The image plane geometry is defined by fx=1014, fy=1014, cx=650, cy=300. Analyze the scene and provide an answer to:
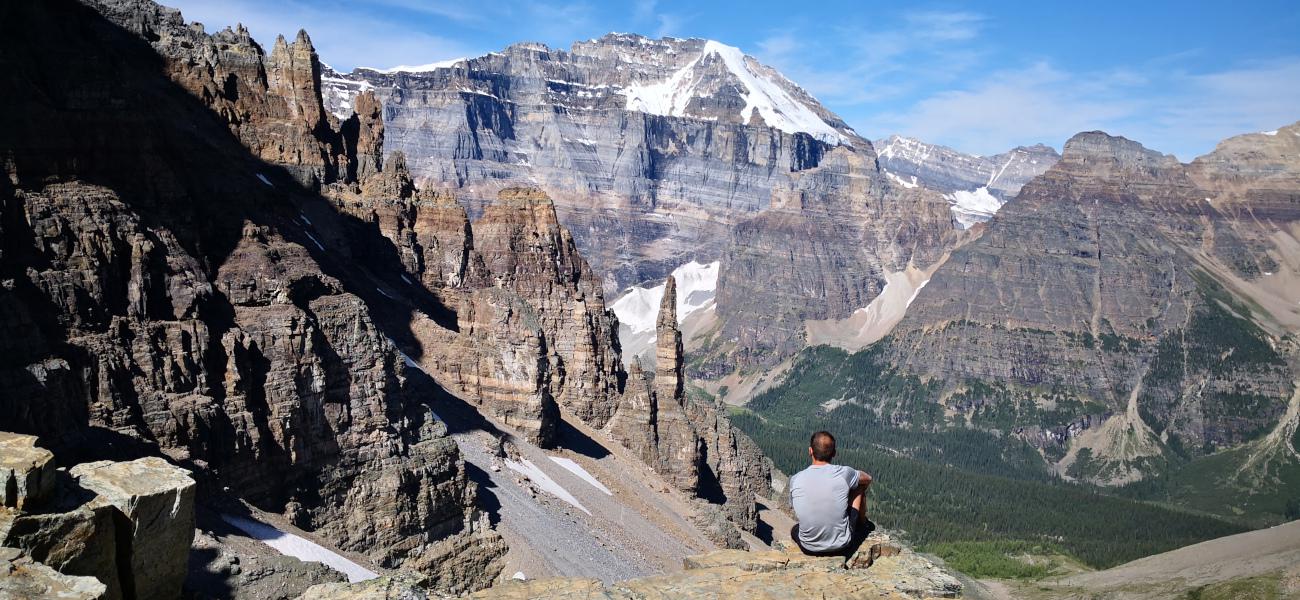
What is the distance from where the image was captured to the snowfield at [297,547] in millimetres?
43562

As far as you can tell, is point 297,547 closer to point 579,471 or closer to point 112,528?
point 112,528

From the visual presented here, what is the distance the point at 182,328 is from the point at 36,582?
99.2ft

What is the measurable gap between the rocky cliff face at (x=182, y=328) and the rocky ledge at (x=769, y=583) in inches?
791

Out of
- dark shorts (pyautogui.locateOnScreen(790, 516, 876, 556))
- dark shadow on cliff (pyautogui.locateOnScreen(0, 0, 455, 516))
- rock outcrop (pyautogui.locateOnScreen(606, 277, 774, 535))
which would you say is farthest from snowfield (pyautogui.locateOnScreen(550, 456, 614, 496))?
dark shorts (pyautogui.locateOnScreen(790, 516, 876, 556))

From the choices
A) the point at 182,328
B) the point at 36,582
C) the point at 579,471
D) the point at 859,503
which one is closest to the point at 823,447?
the point at 859,503

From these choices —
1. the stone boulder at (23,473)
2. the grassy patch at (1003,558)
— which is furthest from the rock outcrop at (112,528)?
the grassy patch at (1003,558)

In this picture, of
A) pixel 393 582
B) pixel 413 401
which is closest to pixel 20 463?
pixel 393 582

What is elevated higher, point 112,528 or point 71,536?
point 71,536

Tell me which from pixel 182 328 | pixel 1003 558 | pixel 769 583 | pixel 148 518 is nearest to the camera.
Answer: pixel 148 518

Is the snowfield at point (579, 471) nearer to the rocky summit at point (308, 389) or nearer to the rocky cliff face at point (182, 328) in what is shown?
the rocky summit at point (308, 389)

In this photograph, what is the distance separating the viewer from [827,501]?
22.8 metres

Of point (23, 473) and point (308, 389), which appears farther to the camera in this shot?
point (308, 389)

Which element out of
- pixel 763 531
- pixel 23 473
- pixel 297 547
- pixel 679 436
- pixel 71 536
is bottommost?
pixel 763 531

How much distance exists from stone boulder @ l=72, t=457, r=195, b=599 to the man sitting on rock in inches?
542
